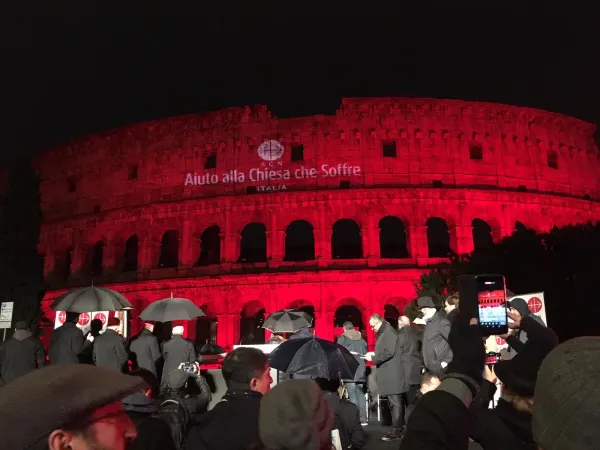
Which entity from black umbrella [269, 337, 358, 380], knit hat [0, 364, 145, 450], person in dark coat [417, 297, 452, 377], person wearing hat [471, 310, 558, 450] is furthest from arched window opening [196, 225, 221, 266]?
knit hat [0, 364, 145, 450]

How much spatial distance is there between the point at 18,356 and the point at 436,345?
281 inches

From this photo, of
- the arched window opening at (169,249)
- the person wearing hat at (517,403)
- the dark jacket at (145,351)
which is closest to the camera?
the person wearing hat at (517,403)

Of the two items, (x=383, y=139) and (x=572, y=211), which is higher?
(x=383, y=139)

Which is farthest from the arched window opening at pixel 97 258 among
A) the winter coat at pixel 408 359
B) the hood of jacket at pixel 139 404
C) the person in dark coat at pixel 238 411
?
the person in dark coat at pixel 238 411

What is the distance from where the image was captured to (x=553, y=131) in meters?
30.7

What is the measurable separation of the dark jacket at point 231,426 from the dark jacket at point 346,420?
1.62m

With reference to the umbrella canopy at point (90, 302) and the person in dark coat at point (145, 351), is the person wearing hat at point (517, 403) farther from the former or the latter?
the umbrella canopy at point (90, 302)

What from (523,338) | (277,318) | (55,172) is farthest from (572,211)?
(55,172)

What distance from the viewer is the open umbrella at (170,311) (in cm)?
1124

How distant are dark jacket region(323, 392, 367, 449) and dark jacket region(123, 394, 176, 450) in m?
1.87

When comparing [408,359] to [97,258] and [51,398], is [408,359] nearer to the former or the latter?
[51,398]

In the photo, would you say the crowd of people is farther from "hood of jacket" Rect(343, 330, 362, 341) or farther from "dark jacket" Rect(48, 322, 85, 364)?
"dark jacket" Rect(48, 322, 85, 364)

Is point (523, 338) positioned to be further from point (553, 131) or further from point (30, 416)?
point (553, 131)

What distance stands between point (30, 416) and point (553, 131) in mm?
34190
